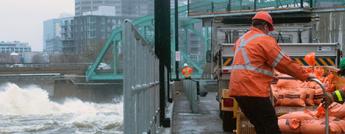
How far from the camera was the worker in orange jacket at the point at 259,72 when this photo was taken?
606 cm

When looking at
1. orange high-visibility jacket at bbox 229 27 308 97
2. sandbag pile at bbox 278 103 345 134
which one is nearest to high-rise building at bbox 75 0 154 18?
sandbag pile at bbox 278 103 345 134

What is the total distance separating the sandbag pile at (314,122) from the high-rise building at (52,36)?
113 m

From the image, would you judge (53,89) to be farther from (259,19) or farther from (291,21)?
(259,19)

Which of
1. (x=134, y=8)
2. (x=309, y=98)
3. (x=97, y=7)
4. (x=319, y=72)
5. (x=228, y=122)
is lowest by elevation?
(x=228, y=122)

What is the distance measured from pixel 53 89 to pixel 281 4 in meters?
35.1

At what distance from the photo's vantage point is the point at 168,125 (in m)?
12.6

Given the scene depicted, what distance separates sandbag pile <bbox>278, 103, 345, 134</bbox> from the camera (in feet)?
22.4

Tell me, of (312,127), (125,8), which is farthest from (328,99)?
(125,8)

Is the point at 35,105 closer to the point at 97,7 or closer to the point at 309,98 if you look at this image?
the point at 309,98

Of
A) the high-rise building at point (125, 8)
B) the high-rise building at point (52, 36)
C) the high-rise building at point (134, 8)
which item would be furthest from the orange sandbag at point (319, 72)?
the high-rise building at point (52, 36)

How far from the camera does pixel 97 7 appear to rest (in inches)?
3602

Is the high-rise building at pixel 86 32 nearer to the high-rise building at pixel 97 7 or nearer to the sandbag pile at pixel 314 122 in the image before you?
the high-rise building at pixel 97 7

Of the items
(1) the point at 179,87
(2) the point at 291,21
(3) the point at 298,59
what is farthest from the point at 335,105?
(1) the point at 179,87

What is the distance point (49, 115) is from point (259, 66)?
28944 mm
